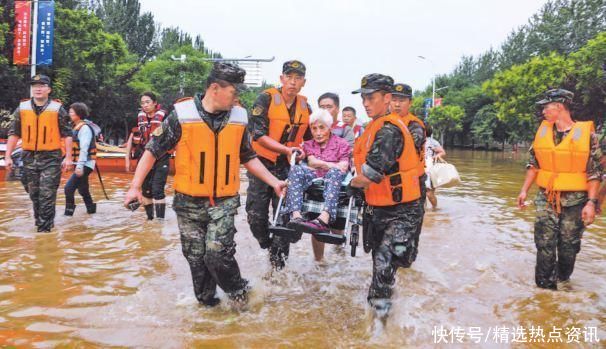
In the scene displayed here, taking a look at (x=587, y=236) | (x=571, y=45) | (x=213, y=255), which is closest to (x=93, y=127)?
(x=213, y=255)

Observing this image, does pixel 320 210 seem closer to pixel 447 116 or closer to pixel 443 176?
pixel 443 176

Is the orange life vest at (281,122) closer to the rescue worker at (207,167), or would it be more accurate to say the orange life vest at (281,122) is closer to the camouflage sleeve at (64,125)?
the rescue worker at (207,167)

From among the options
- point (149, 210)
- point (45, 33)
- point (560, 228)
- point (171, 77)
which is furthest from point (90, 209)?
point (171, 77)

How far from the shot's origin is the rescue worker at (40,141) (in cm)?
705

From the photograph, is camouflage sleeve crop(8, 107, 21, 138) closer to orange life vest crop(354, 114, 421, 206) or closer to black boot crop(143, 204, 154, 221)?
black boot crop(143, 204, 154, 221)

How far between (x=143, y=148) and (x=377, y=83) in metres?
5.59

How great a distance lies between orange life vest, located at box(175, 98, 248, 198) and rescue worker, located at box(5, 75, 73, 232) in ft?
13.1

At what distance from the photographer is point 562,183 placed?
5.00 m

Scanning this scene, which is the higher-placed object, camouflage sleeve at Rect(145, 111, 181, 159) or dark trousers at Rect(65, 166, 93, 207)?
camouflage sleeve at Rect(145, 111, 181, 159)

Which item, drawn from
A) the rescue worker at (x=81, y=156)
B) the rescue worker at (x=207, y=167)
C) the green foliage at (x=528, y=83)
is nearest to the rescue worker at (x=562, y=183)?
the rescue worker at (x=207, y=167)

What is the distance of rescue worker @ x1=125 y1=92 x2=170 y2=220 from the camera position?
827 centimetres

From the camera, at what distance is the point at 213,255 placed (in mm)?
4008

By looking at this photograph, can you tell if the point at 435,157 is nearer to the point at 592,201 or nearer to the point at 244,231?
the point at 244,231

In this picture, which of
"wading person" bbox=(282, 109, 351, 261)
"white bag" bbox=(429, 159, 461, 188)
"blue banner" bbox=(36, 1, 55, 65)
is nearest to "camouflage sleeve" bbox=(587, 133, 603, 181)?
"wading person" bbox=(282, 109, 351, 261)
